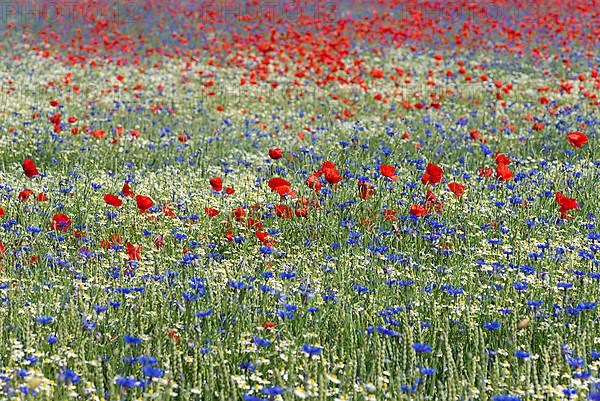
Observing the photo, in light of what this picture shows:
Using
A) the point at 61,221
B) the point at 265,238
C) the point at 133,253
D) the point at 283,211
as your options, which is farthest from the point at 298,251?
the point at 61,221

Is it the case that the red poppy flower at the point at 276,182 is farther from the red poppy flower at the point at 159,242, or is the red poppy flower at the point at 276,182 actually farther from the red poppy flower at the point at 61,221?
the red poppy flower at the point at 61,221

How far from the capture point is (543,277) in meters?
4.55

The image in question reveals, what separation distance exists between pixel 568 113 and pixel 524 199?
518 centimetres

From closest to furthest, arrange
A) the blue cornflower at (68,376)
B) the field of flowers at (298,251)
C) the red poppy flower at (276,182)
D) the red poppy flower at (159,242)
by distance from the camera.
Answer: the blue cornflower at (68,376), the field of flowers at (298,251), the red poppy flower at (159,242), the red poppy flower at (276,182)

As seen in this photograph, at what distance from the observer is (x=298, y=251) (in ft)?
17.6

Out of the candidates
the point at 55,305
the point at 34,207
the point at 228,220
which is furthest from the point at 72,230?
the point at 55,305

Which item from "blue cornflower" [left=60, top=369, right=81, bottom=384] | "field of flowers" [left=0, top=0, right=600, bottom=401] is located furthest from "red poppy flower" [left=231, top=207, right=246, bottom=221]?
"blue cornflower" [left=60, top=369, right=81, bottom=384]

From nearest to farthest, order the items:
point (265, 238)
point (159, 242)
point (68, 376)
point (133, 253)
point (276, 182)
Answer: point (68, 376), point (133, 253), point (265, 238), point (159, 242), point (276, 182)

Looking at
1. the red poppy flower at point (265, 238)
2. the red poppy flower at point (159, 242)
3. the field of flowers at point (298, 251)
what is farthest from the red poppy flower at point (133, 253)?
the red poppy flower at point (265, 238)

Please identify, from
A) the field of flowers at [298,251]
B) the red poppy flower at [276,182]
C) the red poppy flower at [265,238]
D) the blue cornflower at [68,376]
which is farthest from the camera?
the red poppy flower at [276,182]

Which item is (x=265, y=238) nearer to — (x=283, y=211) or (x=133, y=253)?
(x=283, y=211)

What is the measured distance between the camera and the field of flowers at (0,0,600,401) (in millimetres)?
3547

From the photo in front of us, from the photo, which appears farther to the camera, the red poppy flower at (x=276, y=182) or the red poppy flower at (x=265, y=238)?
the red poppy flower at (x=276, y=182)

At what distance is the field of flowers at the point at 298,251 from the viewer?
355 centimetres
